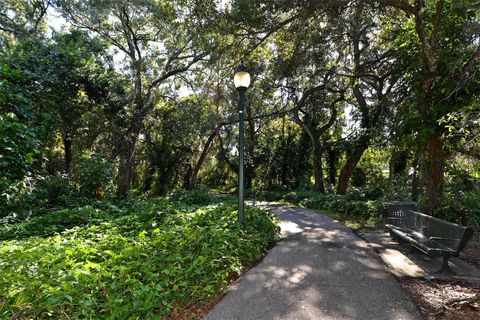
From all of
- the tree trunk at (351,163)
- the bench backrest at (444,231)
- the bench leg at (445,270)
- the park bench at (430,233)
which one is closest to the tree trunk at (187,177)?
the tree trunk at (351,163)

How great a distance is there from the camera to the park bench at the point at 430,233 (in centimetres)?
388

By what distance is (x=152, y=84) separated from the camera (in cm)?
1364

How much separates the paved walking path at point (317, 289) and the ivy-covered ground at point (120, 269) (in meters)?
0.31

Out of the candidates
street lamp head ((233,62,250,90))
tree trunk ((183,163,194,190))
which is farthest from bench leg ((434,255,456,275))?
tree trunk ((183,163,194,190))

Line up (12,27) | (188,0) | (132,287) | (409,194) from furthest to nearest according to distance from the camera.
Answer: (12,27) → (409,194) → (188,0) → (132,287)

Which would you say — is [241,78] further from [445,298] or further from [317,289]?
[445,298]

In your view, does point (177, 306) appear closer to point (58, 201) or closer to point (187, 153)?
point (58, 201)

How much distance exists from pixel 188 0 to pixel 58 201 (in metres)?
6.54

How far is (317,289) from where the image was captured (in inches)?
137

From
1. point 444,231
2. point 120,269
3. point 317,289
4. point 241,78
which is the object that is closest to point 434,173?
point 444,231

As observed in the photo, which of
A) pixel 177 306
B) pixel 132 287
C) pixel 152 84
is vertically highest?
pixel 152 84

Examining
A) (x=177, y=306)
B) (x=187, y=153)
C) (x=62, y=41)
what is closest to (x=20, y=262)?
(x=177, y=306)

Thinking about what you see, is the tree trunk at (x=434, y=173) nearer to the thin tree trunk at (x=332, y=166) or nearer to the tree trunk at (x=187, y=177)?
the thin tree trunk at (x=332, y=166)

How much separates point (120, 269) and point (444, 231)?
4694 mm
